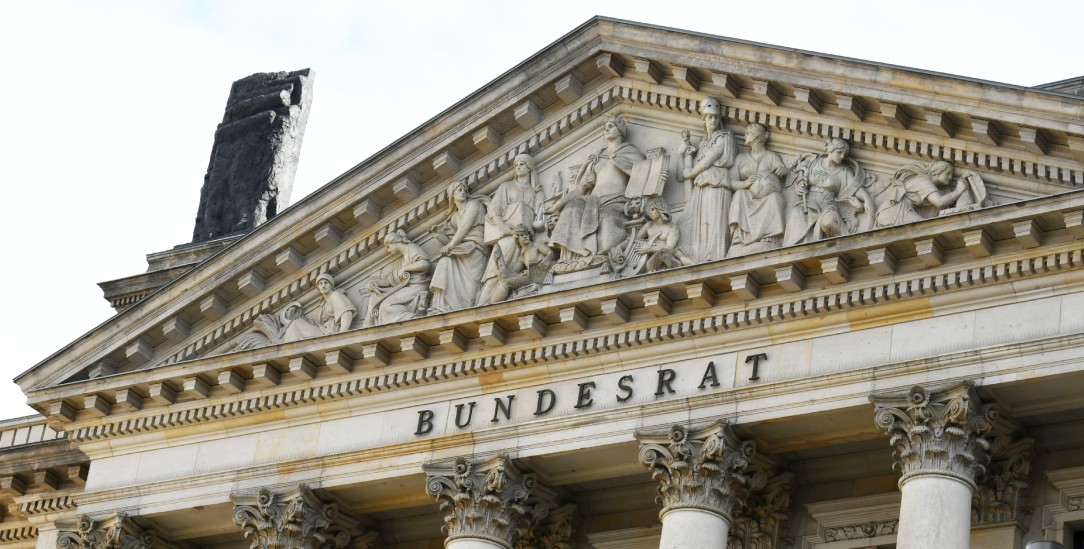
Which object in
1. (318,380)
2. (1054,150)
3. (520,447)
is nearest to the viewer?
(1054,150)

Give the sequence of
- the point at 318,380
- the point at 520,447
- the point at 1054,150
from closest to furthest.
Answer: the point at 1054,150, the point at 520,447, the point at 318,380

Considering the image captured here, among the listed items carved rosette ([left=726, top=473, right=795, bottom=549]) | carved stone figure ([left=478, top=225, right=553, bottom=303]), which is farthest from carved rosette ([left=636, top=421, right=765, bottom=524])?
carved stone figure ([left=478, top=225, right=553, bottom=303])

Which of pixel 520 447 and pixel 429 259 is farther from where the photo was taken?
pixel 429 259

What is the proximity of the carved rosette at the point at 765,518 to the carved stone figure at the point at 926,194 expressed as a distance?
3.78 m

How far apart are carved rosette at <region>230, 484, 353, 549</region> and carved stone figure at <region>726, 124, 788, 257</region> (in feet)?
22.6

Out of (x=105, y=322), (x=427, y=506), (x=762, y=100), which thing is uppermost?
(x=762, y=100)

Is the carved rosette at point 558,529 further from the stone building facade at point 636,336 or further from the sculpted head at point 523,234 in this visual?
the sculpted head at point 523,234

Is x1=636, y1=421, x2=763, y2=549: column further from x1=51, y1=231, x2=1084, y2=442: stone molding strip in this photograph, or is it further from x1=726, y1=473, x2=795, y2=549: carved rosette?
x1=51, y1=231, x2=1084, y2=442: stone molding strip

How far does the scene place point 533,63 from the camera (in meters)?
32.7

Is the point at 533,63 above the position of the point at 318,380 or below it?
above

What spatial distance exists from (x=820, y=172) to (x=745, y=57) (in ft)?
6.51

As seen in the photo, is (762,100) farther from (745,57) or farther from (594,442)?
(594,442)

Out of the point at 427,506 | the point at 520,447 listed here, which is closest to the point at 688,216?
the point at 520,447

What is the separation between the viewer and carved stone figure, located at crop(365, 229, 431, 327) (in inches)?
1281
